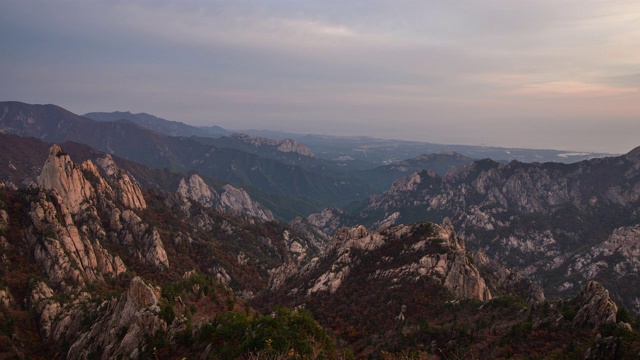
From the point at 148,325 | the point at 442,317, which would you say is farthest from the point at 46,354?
the point at 442,317

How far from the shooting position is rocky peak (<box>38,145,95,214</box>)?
4496 inches

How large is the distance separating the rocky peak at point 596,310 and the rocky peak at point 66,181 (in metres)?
126

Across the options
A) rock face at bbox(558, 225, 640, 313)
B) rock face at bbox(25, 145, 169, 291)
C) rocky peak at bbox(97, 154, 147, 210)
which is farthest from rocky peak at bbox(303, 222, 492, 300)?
rock face at bbox(558, 225, 640, 313)

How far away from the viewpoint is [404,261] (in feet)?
281

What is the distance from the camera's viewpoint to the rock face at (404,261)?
256 feet

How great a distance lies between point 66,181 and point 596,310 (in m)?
133

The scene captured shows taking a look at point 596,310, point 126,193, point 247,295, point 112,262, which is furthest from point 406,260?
point 126,193

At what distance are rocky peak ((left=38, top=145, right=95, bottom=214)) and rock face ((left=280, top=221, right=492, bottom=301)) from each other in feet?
243

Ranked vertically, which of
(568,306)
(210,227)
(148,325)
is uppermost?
(568,306)

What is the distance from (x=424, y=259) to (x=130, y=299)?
58194 mm

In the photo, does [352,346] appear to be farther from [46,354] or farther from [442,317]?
[46,354]

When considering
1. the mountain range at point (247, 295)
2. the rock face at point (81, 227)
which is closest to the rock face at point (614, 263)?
the mountain range at point (247, 295)

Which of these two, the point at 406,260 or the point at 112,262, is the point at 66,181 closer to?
the point at 112,262

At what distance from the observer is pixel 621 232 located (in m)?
187
